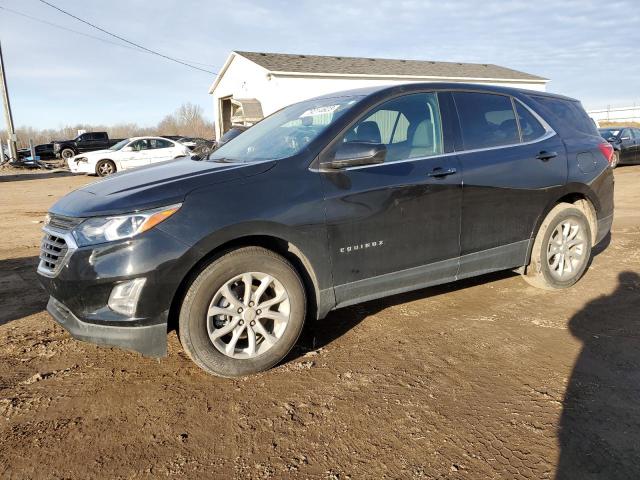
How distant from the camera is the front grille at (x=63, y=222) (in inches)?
113

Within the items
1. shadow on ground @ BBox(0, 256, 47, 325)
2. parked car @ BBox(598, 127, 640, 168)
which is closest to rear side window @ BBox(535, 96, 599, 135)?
shadow on ground @ BBox(0, 256, 47, 325)

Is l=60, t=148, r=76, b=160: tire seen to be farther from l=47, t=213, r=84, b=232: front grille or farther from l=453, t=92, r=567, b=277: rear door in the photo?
l=453, t=92, r=567, b=277: rear door

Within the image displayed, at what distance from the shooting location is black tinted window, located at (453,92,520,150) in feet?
13.0

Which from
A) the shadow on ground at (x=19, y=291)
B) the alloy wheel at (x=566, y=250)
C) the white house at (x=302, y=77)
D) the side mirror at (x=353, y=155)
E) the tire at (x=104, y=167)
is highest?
the white house at (x=302, y=77)

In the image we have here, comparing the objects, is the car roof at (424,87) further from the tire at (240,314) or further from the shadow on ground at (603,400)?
the shadow on ground at (603,400)

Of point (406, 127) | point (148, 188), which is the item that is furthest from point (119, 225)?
point (406, 127)

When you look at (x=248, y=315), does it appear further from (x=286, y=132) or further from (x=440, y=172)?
(x=440, y=172)

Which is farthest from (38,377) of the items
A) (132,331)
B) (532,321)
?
(532,321)

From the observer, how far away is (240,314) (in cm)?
→ 303

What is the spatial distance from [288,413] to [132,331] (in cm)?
102

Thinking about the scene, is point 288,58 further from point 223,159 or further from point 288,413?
point 288,413

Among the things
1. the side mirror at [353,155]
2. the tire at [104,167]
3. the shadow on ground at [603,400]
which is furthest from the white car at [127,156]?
the shadow on ground at [603,400]

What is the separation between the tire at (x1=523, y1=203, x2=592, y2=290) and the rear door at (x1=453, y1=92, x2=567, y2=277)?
0.59ft

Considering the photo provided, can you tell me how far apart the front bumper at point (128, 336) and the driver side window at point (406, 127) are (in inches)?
74.0
